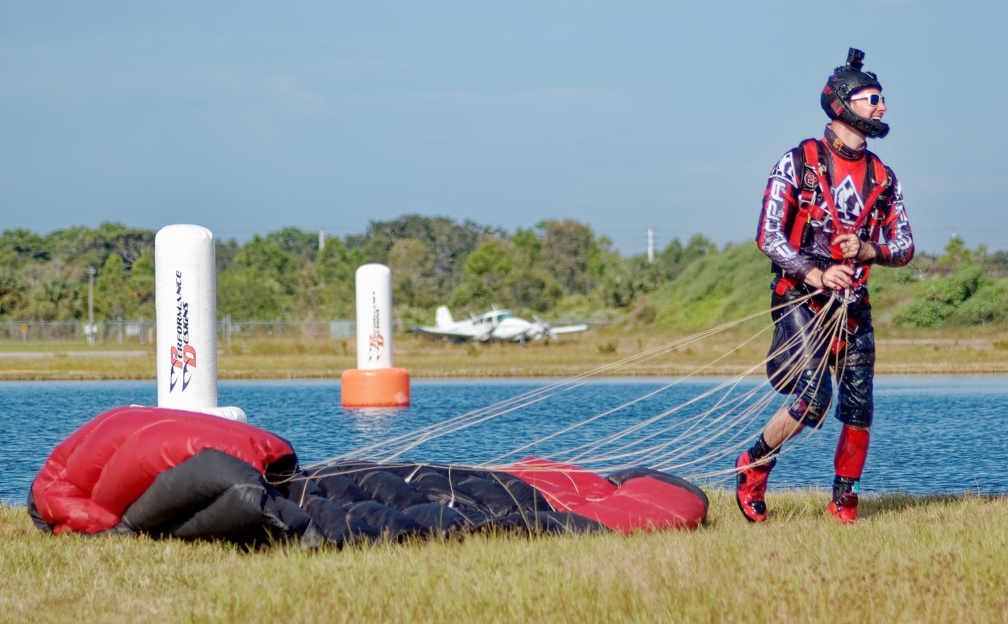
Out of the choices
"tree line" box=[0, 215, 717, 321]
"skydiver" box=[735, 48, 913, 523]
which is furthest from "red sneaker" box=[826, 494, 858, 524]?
"tree line" box=[0, 215, 717, 321]

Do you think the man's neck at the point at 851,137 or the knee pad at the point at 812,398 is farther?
the man's neck at the point at 851,137

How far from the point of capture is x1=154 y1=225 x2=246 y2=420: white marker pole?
1023cm

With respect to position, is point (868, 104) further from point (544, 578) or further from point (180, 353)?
point (180, 353)

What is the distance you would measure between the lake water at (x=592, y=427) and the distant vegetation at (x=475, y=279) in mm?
7571

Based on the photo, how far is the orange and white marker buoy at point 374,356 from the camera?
706 inches

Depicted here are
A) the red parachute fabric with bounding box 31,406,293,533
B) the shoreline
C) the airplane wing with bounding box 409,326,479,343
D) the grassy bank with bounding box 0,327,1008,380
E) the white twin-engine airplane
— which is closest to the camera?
the red parachute fabric with bounding box 31,406,293,533

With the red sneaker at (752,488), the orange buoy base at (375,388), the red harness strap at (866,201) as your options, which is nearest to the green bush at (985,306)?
the orange buoy base at (375,388)

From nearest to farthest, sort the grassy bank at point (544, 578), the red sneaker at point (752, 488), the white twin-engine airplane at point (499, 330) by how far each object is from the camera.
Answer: the grassy bank at point (544, 578)
the red sneaker at point (752, 488)
the white twin-engine airplane at point (499, 330)

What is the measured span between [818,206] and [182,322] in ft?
20.3

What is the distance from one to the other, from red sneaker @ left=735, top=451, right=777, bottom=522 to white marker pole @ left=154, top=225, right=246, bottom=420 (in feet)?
18.0

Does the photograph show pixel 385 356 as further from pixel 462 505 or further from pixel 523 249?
pixel 523 249

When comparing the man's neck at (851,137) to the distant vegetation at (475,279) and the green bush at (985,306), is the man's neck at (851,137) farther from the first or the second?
the green bush at (985,306)

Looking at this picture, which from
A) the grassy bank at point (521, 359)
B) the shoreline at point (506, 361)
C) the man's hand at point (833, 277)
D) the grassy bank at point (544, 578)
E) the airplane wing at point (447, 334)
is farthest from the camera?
the airplane wing at point (447, 334)

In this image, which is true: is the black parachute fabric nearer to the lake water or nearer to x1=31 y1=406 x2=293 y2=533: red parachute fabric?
x1=31 y1=406 x2=293 y2=533: red parachute fabric
